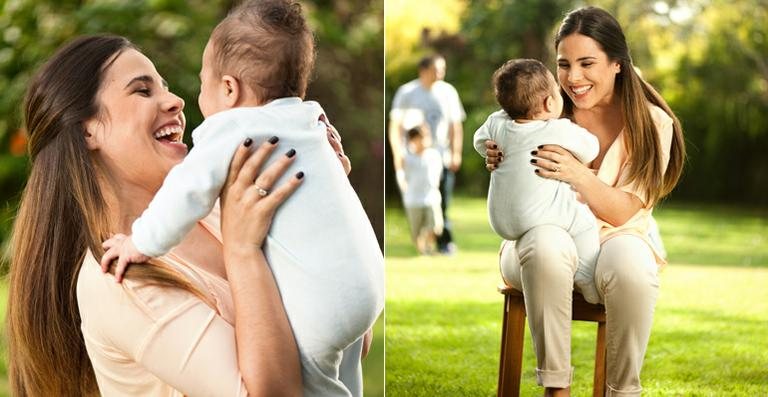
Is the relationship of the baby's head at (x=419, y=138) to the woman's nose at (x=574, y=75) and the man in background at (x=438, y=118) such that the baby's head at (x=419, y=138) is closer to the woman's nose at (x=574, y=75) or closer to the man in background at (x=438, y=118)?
the man in background at (x=438, y=118)

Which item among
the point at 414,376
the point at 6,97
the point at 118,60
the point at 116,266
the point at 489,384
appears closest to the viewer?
the point at 116,266

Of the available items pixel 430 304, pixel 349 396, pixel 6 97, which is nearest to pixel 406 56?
pixel 430 304

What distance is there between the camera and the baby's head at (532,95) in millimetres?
2840

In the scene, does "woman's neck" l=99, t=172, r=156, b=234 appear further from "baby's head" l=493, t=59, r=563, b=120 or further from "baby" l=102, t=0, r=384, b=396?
"baby's head" l=493, t=59, r=563, b=120

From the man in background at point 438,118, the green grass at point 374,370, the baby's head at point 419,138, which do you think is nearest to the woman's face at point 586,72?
the man in background at point 438,118

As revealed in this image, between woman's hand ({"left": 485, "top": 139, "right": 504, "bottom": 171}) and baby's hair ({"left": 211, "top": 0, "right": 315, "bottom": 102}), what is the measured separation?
0.74 m

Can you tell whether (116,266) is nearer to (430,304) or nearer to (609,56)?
(609,56)

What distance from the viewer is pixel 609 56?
288 centimetres

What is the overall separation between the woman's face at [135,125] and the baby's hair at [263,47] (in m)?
0.18

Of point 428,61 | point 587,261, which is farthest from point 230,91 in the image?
point 428,61

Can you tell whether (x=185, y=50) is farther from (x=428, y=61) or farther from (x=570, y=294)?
(x=570, y=294)

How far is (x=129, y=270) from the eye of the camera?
7.43 feet

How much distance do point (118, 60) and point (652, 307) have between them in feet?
4.92

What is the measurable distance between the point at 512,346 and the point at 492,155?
0.59 m
